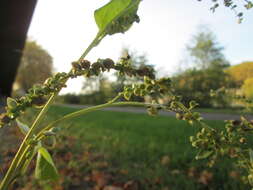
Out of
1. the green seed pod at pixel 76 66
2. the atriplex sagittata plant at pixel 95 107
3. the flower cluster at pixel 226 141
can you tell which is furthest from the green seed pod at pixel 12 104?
the flower cluster at pixel 226 141

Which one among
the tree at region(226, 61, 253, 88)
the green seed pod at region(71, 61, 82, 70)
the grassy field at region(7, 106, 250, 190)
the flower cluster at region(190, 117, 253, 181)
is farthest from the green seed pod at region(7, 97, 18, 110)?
the grassy field at region(7, 106, 250, 190)

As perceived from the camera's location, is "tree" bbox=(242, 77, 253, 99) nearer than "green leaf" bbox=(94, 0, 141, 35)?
No

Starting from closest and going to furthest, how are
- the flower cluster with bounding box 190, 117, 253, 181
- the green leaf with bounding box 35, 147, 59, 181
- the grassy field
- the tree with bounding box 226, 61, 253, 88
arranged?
1. the green leaf with bounding box 35, 147, 59, 181
2. the flower cluster with bounding box 190, 117, 253, 181
3. the tree with bounding box 226, 61, 253, 88
4. the grassy field

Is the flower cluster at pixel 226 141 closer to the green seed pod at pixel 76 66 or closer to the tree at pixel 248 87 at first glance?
the green seed pod at pixel 76 66

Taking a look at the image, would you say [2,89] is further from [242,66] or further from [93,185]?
[242,66]

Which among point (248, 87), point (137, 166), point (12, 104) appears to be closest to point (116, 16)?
point (12, 104)

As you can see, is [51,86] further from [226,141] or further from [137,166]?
[137,166]

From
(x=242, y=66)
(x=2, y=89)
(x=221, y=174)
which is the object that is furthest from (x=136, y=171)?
(x=2, y=89)

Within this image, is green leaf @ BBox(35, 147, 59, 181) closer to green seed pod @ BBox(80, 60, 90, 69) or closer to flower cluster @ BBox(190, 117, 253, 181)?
green seed pod @ BBox(80, 60, 90, 69)
